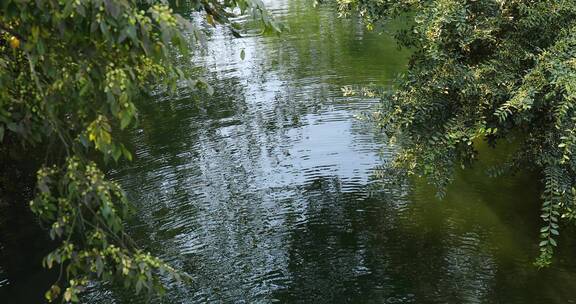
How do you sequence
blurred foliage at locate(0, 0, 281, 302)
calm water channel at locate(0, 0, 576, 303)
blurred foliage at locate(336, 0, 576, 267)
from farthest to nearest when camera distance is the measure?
calm water channel at locate(0, 0, 576, 303)
blurred foliage at locate(336, 0, 576, 267)
blurred foliage at locate(0, 0, 281, 302)

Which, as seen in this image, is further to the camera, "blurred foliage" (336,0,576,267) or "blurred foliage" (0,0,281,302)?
"blurred foliage" (336,0,576,267)

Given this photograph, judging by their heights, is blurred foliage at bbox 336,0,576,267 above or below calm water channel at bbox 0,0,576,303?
above

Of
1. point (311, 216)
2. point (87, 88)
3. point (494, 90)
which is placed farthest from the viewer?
point (311, 216)

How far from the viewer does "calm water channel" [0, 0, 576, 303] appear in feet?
26.6

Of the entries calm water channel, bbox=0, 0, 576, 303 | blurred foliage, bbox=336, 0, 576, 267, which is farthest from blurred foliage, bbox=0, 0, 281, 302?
calm water channel, bbox=0, 0, 576, 303

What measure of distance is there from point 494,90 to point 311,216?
4062 millimetres

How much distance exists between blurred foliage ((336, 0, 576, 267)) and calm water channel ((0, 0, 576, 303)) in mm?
1164

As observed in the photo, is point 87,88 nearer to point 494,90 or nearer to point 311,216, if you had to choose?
point 494,90

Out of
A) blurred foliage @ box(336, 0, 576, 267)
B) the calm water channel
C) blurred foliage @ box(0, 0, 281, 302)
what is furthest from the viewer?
the calm water channel

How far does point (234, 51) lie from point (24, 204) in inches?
483

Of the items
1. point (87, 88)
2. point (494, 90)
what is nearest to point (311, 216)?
point (494, 90)

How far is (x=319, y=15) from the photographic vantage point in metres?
26.5

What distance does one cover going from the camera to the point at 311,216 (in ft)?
33.4

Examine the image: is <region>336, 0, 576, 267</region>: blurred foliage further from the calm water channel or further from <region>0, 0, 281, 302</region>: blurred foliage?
<region>0, 0, 281, 302</region>: blurred foliage
